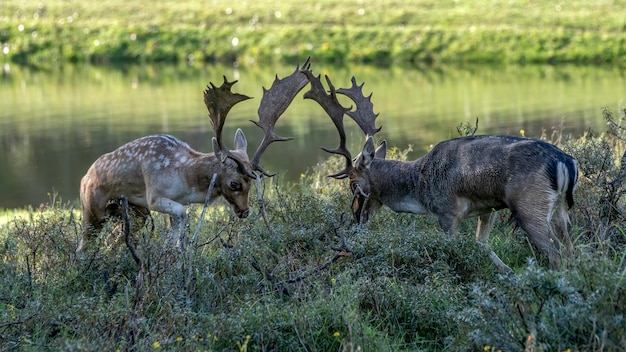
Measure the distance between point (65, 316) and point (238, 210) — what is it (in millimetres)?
2650

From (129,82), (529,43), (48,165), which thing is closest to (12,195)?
(48,165)

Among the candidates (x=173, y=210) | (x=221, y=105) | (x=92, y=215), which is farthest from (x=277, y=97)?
(x=92, y=215)

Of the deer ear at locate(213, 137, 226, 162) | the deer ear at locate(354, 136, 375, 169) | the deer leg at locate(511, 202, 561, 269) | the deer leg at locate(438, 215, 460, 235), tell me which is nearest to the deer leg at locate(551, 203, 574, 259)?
the deer leg at locate(511, 202, 561, 269)

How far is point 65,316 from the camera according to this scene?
24.6ft

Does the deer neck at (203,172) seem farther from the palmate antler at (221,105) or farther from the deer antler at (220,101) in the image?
the deer antler at (220,101)

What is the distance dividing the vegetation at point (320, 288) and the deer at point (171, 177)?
1.11 feet

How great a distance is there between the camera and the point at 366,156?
1044 centimetres

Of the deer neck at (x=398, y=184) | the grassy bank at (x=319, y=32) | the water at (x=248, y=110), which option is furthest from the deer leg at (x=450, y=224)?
the grassy bank at (x=319, y=32)

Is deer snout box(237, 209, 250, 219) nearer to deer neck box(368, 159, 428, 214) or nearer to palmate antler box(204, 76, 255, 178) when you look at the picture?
palmate antler box(204, 76, 255, 178)

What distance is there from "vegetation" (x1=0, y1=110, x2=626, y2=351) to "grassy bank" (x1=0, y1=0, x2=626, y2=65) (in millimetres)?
25267

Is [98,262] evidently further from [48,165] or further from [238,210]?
[48,165]

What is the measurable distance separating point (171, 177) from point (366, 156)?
214 cm

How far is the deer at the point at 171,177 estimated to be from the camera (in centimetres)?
962

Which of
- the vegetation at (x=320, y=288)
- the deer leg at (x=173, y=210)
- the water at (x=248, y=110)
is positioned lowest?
the water at (x=248, y=110)
